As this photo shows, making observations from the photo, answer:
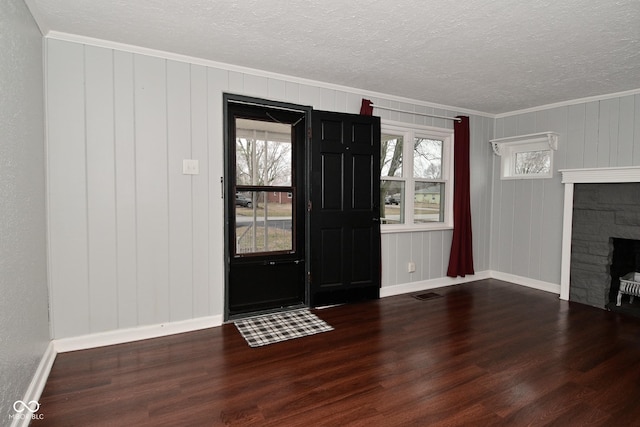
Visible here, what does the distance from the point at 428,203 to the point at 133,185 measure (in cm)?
356

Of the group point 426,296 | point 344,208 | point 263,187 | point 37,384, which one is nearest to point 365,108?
point 344,208

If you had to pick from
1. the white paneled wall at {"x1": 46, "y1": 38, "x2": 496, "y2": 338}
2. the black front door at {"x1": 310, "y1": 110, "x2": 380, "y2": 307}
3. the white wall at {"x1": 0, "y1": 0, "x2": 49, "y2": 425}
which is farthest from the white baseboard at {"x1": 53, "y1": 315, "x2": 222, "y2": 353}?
the black front door at {"x1": 310, "y1": 110, "x2": 380, "y2": 307}

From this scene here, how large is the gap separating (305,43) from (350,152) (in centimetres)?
135

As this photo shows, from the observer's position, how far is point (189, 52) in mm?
2863

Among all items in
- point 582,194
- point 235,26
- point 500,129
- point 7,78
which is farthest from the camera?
point 500,129

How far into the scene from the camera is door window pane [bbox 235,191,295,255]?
345 cm

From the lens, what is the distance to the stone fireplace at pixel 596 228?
3.65m

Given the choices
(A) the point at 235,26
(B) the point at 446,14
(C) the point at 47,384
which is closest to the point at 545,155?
(B) the point at 446,14

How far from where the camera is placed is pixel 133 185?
281 centimetres

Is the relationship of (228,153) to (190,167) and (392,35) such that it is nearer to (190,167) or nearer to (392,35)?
(190,167)

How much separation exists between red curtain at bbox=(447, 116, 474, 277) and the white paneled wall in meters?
2.54

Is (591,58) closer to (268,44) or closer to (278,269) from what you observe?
(268,44)

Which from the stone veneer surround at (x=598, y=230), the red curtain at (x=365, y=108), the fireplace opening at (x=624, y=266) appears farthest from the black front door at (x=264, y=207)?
the fireplace opening at (x=624, y=266)

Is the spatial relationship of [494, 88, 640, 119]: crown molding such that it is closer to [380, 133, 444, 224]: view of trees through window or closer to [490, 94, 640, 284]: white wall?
[490, 94, 640, 284]: white wall
